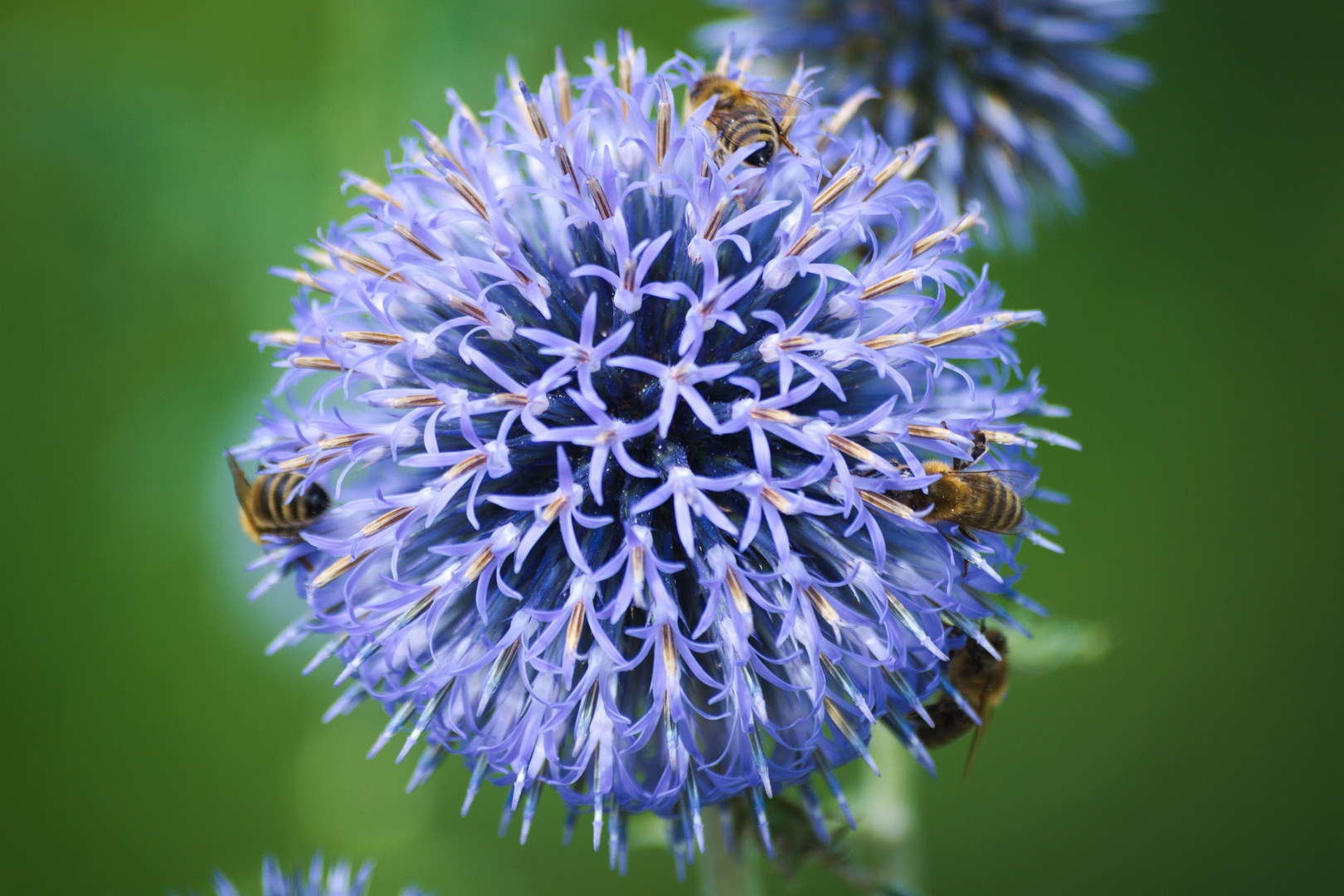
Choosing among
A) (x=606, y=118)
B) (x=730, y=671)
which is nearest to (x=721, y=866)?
(x=730, y=671)

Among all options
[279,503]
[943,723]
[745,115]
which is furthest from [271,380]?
[943,723]

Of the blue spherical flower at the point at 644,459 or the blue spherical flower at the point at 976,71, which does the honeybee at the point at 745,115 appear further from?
the blue spherical flower at the point at 976,71

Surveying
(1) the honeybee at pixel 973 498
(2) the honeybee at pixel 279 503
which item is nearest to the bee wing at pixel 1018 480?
(1) the honeybee at pixel 973 498

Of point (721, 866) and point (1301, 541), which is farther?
point (1301, 541)

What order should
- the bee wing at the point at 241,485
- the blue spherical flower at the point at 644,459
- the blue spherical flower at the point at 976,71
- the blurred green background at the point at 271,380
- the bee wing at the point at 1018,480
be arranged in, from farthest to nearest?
the blurred green background at the point at 271,380 < the blue spherical flower at the point at 976,71 < the bee wing at the point at 241,485 < the bee wing at the point at 1018,480 < the blue spherical flower at the point at 644,459

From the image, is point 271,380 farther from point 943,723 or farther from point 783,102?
point 943,723

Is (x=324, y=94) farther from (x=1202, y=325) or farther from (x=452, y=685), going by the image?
(x=1202, y=325)

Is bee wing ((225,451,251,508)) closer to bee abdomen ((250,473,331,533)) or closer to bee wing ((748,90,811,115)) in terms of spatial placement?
bee abdomen ((250,473,331,533))
